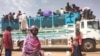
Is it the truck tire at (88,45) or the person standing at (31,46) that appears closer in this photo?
the person standing at (31,46)

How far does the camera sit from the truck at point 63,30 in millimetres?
24625

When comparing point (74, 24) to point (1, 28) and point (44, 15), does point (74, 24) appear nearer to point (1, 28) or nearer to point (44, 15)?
point (44, 15)

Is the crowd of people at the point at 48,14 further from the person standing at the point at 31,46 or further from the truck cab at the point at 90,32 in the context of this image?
the person standing at the point at 31,46

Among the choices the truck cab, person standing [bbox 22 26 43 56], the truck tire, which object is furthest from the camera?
the truck cab

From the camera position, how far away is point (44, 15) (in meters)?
26.3

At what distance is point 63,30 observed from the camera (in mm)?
25219

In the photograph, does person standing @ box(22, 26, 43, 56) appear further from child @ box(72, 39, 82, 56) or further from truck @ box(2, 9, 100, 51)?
truck @ box(2, 9, 100, 51)

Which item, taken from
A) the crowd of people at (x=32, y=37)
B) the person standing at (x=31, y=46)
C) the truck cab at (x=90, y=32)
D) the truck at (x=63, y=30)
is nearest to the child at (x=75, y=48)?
the crowd of people at (x=32, y=37)

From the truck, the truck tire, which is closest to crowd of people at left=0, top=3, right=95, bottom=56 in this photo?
the truck

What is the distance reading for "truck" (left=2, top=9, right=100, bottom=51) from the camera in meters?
24.6

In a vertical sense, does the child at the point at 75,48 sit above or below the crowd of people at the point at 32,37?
below

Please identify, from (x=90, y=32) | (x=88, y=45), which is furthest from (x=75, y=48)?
(x=90, y=32)

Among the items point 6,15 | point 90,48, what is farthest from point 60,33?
point 6,15

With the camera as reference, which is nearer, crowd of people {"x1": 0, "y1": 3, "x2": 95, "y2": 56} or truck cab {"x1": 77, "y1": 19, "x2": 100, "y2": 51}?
crowd of people {"x1": 0, "y1": 3, "x2": 95, "y2": 56}
